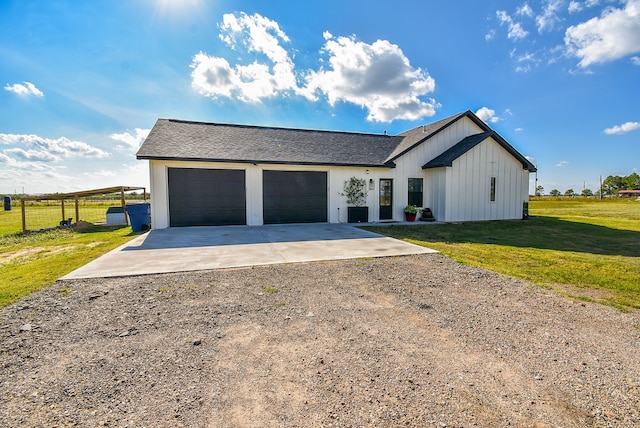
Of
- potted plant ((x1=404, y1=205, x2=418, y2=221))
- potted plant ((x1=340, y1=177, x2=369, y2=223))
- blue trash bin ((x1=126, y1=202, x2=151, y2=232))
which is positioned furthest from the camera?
potted plant ((x1=404, y1=205, x2=418, y2=221))

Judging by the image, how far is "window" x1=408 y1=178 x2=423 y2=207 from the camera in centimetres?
1427

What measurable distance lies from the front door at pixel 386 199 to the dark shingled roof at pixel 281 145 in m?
0.96

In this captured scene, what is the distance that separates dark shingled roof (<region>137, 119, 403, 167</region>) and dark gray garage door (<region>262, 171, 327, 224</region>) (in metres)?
0.81

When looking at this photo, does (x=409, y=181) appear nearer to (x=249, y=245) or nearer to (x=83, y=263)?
(x=249, y=245)

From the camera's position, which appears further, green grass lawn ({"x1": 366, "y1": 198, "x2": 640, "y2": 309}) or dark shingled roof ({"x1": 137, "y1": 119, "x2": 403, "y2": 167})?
dark shingled roof ({"x1": 137, "y1": 119, "x2": 403, "y2": 167})

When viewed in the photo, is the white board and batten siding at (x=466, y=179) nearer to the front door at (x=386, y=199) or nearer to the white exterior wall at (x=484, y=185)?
the white exterior wall at (x=484, y=185)

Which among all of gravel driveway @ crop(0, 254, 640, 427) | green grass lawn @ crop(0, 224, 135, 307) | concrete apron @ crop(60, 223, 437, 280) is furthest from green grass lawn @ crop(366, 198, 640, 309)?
green grass lawn @ crop(0, 224, 135, 307)

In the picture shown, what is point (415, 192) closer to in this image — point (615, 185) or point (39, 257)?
point (39, 257)

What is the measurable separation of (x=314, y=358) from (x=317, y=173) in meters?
11.0

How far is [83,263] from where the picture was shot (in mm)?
5793

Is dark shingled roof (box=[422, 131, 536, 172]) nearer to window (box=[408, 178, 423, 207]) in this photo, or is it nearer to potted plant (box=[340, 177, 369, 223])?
window (box=[408, 178, 423, 207])

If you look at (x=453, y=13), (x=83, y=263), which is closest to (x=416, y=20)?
A: (x=453, y=13)

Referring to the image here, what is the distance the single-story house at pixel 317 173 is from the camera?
11.4 m

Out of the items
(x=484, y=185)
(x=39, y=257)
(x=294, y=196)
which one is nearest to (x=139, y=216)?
(x=39, y=257)
